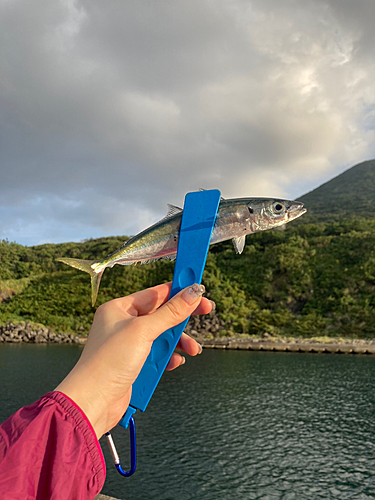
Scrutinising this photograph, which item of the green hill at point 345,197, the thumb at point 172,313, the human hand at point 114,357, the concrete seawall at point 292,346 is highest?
the green hill at point 345,197

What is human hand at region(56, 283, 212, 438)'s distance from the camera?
56.8 inches

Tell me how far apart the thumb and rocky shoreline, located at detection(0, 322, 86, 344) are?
3635cm

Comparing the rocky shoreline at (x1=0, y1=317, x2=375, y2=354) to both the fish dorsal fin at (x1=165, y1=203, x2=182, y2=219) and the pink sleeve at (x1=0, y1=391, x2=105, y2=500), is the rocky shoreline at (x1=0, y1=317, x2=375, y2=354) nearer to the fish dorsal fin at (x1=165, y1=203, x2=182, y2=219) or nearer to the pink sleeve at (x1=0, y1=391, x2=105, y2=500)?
the fish dorsal fin at (x1=165, y1=203, x2=182, y2=219)

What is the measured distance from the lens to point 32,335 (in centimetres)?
3681

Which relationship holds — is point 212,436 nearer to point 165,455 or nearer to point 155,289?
point 165,455

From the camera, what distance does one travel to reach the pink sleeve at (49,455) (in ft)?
3.65

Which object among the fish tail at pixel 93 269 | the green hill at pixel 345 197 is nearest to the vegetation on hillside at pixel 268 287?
the green hill at pixel 345 197

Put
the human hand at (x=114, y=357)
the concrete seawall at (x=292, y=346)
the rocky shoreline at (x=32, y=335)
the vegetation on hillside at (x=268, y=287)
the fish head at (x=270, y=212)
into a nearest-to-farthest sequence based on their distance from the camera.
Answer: the human hand at (x=114, y=357) → the fish head at (x=270, y=212) → the concrete seawall at (x=292, y=346) → the vegetation on hillside at (x=268, y=287) → the rocky shoreline at (x=32, y=335)

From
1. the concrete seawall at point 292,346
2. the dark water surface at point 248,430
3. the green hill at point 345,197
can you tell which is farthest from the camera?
the green hill at point 345,197

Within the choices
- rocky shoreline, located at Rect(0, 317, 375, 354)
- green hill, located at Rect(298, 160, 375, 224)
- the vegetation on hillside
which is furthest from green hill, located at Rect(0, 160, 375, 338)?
green hill, located at Rect(298, 160, 375, 224)

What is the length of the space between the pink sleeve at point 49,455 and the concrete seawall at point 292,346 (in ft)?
103

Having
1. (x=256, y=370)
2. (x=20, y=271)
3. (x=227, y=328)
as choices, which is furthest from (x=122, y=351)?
(x=20, y=271)

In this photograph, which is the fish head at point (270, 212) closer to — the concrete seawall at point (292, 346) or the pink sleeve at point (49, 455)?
the pink sleeve at point (49, 455)

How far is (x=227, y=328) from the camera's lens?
35.6 metres
